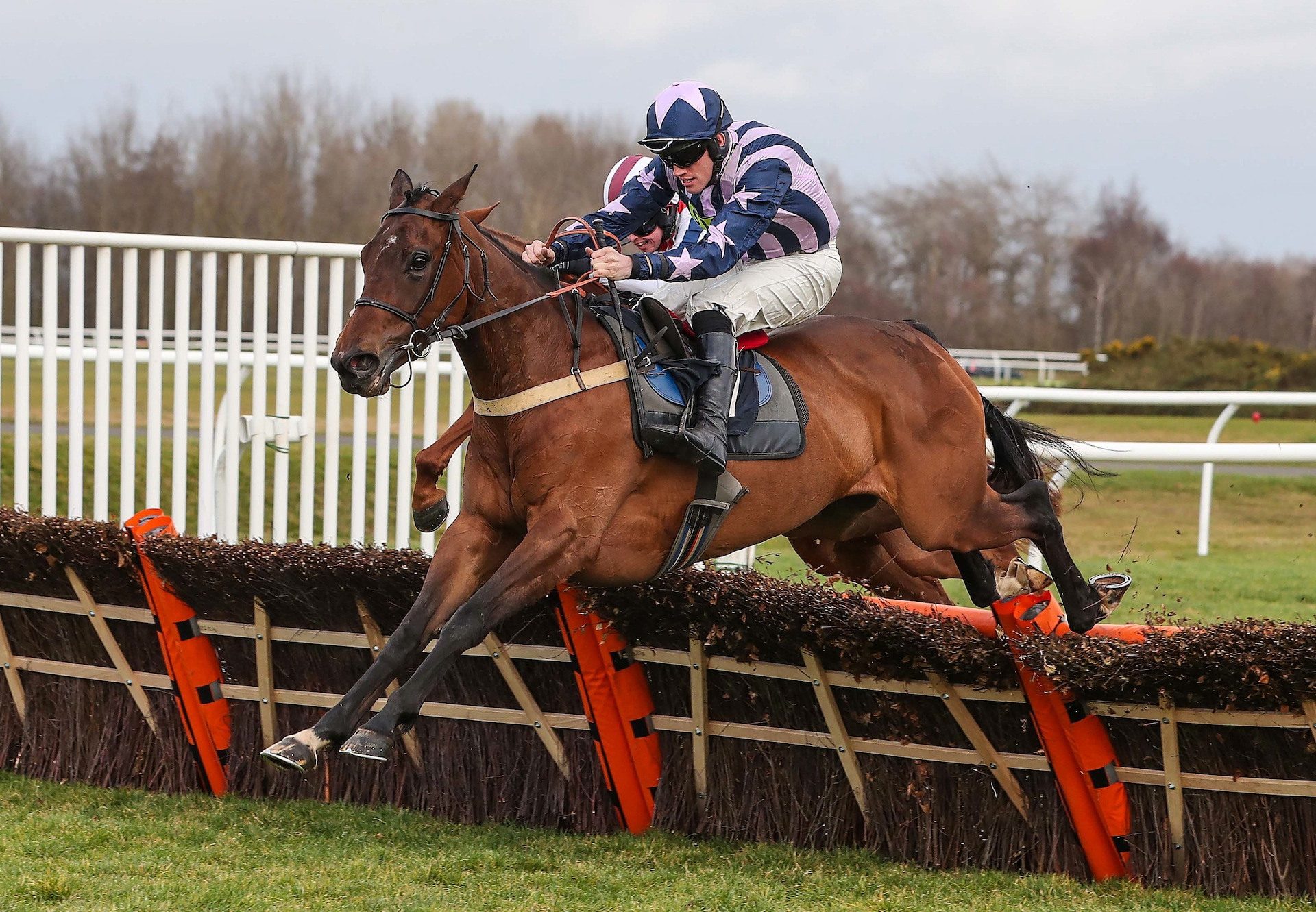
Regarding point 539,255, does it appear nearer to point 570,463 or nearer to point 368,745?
point 570,463

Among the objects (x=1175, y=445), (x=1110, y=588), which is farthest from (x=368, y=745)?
(x=1175, y=445)

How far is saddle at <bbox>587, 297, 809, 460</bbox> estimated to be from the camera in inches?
142

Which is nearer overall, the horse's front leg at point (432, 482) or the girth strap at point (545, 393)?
the girth strap at point (545, 393)

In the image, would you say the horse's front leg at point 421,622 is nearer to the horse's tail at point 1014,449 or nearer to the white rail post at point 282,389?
the horse's tail at point 1014,449

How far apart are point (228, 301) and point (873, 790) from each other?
10.5ft

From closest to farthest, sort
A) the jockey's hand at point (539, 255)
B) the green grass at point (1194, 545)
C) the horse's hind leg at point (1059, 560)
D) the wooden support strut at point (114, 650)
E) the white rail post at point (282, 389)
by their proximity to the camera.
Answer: the jockey's hand at point (539, 255) → the wooden support strut at point (114, 650) → the horse's hind leg at point (1059, 560) → the white rail post at point (282, 389) → the green grass at point (1194, 545)

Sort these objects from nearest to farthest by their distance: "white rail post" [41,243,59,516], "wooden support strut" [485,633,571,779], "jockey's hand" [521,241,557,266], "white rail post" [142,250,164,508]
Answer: "jockey's hand" [521,241,557,266], "wooden support strut" [485,633,571,779], "white rail post" [41,243,59,516], "white rail post" [142,250,164,508]

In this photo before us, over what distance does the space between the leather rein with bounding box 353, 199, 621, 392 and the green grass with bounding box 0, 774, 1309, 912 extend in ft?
4.00

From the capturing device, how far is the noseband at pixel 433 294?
3244 mm

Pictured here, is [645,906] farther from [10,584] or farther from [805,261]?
[10,584]

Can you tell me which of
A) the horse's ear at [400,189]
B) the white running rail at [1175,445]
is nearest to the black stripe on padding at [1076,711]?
the white running rail at [1175,445]

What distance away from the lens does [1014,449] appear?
4.60 metres

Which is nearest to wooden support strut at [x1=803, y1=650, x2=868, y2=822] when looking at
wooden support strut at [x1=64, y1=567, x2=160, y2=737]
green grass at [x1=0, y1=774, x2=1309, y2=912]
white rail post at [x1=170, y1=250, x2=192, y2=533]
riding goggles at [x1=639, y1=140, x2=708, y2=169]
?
green grass at [x1=0, y1=774, x2=1309, y2=912]

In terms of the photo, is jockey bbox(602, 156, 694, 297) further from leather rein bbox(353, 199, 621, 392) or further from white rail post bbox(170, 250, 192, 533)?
white rail post bbox(170, 250, 192, 533)
